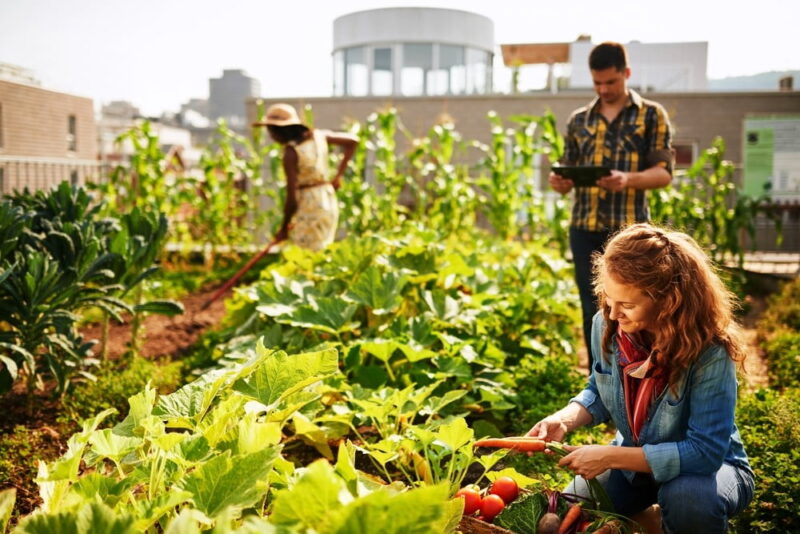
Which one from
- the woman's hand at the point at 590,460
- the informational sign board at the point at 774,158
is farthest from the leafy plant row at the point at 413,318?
the informational sign board at the point at 774,158

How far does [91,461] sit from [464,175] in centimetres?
740

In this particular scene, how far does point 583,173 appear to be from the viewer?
3.84 metres

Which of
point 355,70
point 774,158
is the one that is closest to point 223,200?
point 774,158

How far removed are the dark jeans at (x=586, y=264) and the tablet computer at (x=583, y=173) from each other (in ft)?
0.97

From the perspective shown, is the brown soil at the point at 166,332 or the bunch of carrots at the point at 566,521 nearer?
the bunch of carrots at the point at 566,521

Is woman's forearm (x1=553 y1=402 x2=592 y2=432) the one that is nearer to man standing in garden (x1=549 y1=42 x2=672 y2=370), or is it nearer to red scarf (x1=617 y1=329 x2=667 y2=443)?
red scarf (x1=617 y1=329 x2=667 y2=443)

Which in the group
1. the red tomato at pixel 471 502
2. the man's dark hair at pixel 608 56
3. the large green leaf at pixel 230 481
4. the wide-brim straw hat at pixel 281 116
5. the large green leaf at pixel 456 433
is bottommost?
the red tomato at pixel 471 502

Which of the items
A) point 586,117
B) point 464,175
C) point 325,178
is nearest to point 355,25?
point 464,175

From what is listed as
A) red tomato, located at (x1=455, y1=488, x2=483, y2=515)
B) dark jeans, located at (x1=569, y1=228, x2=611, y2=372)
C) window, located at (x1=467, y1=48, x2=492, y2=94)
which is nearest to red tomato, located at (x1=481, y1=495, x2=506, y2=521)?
red tomato, located at (x1=455, y1=488, x2=483, y2=515)

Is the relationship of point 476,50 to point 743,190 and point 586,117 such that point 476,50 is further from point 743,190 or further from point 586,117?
point 586,117

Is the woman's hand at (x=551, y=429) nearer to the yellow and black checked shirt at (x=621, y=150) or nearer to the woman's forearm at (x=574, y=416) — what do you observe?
the woman's forearm at (x=574, y=416)

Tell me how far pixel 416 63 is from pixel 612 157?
19.5 m

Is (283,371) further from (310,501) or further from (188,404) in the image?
(310,501)

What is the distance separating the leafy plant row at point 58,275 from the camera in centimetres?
322
